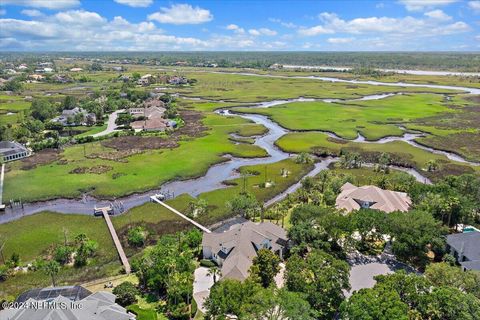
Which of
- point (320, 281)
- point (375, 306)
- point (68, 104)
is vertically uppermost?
point (68, 104)

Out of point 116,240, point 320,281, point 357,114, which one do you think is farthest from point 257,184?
point 357,114

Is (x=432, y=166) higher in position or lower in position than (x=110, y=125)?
higher

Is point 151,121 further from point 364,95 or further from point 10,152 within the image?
point 364,95

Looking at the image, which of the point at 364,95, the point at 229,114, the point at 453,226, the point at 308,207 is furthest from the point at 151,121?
the point at 364,95

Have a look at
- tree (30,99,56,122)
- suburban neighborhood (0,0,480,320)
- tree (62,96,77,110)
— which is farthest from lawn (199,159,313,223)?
tree (62,96,77,110)

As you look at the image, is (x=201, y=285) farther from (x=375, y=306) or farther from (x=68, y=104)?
(x=68, y=104)

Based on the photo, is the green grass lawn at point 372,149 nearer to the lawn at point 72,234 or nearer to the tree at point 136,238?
the lawn at point 72,234

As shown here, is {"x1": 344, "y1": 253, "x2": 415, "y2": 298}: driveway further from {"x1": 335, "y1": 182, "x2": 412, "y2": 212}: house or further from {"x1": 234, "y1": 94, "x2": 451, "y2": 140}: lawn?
{"x1": 234, "y1": 94, "x2": 451, "y2": 140}: lawn
